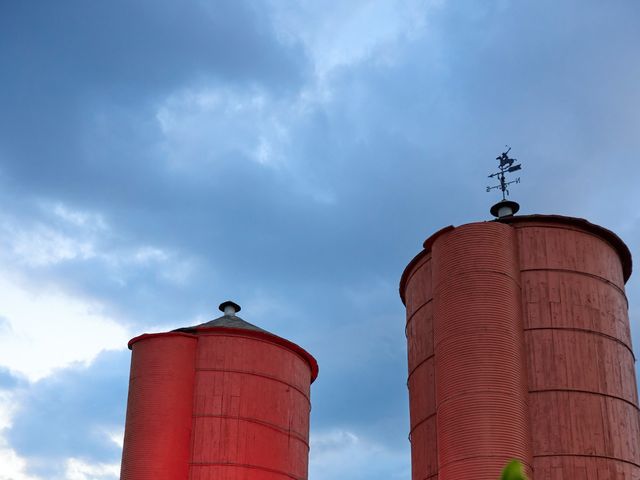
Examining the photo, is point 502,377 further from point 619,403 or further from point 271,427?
point 271,427

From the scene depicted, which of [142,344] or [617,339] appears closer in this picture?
[617,339]

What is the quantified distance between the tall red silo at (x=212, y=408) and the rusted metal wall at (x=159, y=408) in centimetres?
4

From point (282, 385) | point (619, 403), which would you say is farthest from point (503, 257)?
point (282, 385)

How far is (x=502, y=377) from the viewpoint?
26422mm

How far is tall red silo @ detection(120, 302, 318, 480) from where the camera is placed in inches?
1361

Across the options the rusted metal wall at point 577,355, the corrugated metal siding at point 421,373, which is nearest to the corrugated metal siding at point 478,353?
the rusted metal wall at point 577,355

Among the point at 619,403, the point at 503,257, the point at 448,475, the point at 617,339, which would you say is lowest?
the point at 448,475

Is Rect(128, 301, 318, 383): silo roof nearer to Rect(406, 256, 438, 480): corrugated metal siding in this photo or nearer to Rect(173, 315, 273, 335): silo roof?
Rect(173, 315, 273, 335): silo roof

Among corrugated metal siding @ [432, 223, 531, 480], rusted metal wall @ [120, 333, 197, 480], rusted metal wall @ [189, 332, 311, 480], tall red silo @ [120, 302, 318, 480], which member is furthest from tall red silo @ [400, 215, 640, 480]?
rusted metal wall @ [120, 333, 197, 480]

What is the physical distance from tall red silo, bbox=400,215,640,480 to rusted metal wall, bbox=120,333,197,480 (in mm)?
10093

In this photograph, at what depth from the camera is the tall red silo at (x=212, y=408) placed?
34.6 m

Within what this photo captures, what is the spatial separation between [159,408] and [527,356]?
1553 centimetres

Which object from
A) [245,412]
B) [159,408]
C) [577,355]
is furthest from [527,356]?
[159,408]

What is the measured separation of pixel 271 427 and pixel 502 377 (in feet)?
44.2
